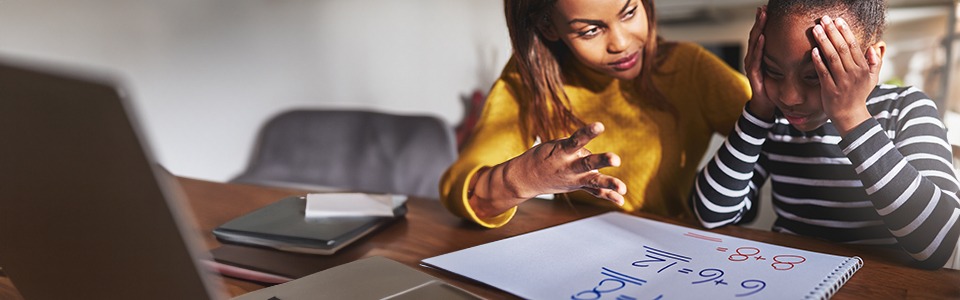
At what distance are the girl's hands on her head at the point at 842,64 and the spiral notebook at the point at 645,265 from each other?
0.41 ft

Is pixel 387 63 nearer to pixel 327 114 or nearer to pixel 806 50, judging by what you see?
pixel 327 114

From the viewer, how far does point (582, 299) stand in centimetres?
44

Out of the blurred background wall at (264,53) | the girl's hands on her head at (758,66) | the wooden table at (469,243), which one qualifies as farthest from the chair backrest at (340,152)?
the girl's hands on her head at (758,66)

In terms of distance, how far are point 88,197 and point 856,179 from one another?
0.59 m

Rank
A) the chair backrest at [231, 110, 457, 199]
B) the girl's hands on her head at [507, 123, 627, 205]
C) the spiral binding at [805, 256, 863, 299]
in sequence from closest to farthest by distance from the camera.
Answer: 1. the spiral binding at [805, 256, 863, 299]
2. the girl's hands on her head at [507, 123, 627, 205]
3. the chair backrest at [231, 110, 457, 199]

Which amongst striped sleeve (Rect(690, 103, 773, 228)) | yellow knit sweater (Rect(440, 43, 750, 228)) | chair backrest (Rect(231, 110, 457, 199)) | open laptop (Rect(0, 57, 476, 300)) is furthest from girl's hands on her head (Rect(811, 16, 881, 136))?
chair backrest (Rect(231, 110, 457, 199))

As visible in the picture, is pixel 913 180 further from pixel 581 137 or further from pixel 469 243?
pixel 469 243

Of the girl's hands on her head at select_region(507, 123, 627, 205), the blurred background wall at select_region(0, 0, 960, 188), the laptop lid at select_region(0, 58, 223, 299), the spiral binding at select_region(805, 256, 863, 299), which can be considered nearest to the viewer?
the laptop lid at select_region(0, 58, 223, 299)

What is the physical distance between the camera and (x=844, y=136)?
514mm

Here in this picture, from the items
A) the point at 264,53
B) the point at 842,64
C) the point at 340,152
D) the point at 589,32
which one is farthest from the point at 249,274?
the point at 264,53

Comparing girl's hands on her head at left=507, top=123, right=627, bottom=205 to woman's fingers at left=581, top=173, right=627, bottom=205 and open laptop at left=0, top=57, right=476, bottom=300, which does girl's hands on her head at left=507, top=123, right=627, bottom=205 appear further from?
open laptop at left=0, top=57, right=476, bottom=300

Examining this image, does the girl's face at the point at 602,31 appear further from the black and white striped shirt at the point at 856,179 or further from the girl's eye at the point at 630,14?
the black and white striped shirt at the point at 856,179

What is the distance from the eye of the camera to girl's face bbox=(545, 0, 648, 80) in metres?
0.61

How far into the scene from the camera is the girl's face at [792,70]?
0.49 meters
